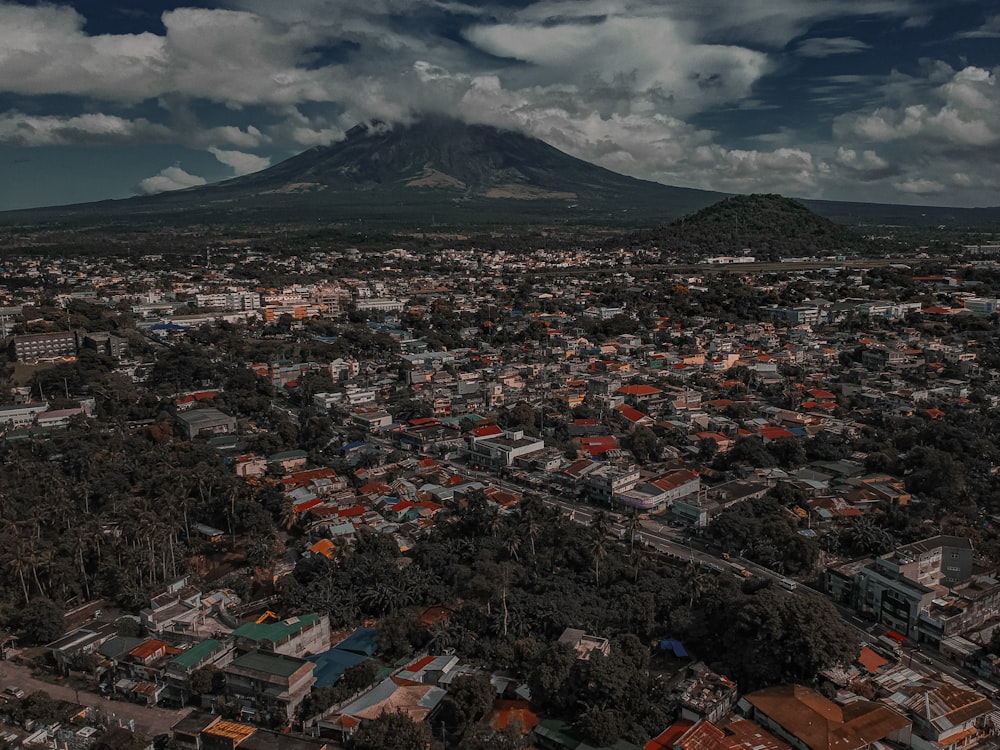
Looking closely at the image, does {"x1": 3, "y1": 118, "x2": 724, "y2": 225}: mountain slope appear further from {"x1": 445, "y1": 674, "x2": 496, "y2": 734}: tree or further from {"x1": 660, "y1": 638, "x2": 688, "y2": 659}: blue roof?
{"x1": 445, "y1": 674, "x2": 496, "y2": 734}: tree

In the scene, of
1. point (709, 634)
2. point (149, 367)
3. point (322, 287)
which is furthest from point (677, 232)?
point (709, 634)

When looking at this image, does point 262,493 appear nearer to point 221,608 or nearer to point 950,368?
point 221,608

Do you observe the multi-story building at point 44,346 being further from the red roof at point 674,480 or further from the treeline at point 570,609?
the red roof at point 674,480

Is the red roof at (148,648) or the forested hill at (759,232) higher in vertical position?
the forested hill at (759,232)

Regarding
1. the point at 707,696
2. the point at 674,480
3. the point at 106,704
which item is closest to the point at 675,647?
the point at 707,696

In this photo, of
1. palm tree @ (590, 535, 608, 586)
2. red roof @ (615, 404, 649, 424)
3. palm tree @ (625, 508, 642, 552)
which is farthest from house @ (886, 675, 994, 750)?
red roof @ (615, 404, 649, 424)

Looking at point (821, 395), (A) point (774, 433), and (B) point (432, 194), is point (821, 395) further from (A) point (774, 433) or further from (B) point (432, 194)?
(B) point (432, 194)

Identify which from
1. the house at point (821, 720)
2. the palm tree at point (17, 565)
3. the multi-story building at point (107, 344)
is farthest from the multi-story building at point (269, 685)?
the multi-story building at point (107, 344)
